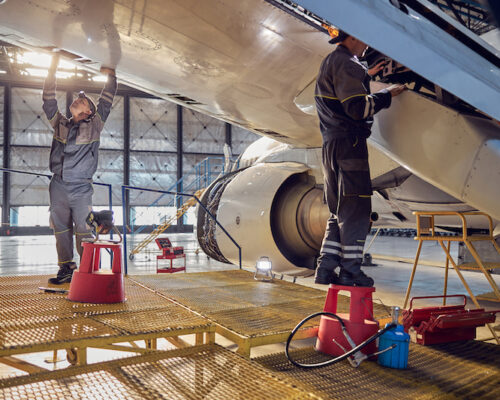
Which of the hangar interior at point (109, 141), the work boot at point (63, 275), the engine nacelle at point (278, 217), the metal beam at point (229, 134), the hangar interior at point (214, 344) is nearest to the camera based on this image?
the hangar interior at point (214, 344)

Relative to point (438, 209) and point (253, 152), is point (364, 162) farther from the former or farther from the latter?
point (253, 152)

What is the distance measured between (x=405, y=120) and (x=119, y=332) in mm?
2102

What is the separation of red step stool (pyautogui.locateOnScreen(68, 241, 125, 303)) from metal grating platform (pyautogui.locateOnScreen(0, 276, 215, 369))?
0.06 metres

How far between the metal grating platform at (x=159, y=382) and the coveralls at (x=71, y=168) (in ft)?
6.98

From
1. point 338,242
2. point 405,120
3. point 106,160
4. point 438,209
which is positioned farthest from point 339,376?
point 106,160

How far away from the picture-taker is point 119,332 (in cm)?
213

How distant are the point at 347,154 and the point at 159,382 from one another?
1395 millimetres

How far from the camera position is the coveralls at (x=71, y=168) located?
3668 millimetres

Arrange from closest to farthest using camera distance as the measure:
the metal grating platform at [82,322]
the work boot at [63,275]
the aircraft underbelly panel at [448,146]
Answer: the metal grating platform at [82,322]
the aircraft underbelly panel at [448,146]
the work boot at [63,275]

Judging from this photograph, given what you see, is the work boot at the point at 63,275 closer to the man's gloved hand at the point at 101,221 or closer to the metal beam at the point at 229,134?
the man's gloved hand at the point at 101,221

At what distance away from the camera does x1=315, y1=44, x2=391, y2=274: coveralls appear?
87.0 inches

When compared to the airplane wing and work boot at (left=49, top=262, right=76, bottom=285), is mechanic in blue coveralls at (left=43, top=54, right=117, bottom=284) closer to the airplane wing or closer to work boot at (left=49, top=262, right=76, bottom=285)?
work boot at (left=49, top=262, right=76, bottom=285)

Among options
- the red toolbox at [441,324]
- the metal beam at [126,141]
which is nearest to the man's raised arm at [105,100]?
the red toolbox at [441,324]

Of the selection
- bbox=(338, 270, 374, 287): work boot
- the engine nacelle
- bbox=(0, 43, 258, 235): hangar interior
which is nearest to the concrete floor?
the engine nacelle
